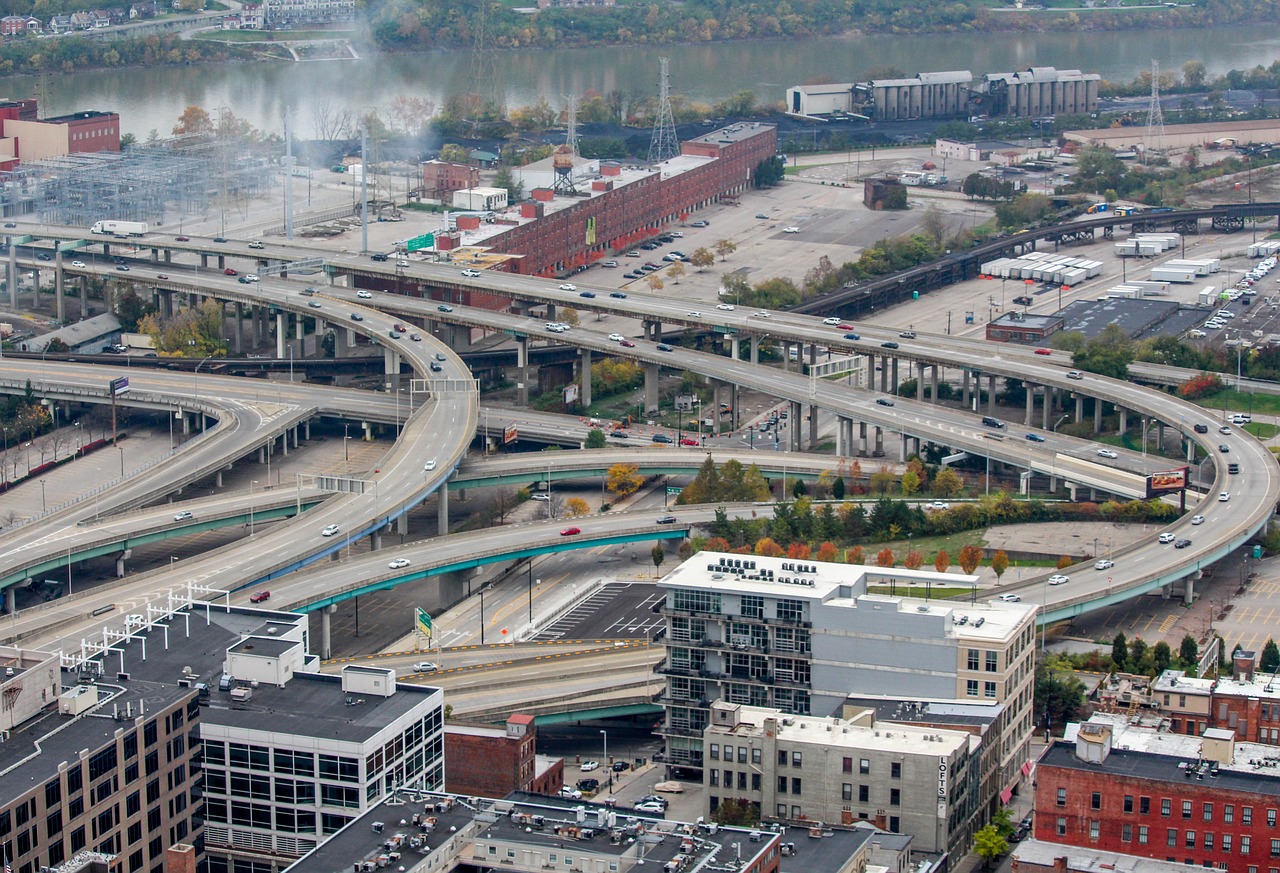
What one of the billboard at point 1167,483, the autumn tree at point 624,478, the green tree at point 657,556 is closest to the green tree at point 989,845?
the green tree at point 657,556

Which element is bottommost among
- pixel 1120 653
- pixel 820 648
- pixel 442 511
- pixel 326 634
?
pixel 326 634

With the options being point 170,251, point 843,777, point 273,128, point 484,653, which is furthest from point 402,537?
point 273,128

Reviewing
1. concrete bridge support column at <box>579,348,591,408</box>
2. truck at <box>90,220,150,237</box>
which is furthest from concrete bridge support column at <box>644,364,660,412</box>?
truck at <box>90,220,150,237</box>

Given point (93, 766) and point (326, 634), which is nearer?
point (93, 766)

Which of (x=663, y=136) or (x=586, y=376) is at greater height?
(x=663, y=136)

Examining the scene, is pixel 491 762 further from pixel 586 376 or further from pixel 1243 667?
Answer: pixel 586 376

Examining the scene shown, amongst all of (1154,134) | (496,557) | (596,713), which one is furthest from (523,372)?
(1154,134)

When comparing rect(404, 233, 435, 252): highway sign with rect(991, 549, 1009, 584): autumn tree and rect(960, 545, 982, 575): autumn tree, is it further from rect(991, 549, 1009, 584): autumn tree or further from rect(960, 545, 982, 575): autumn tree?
rect(991, 549, 1009, 584): autumn tree
